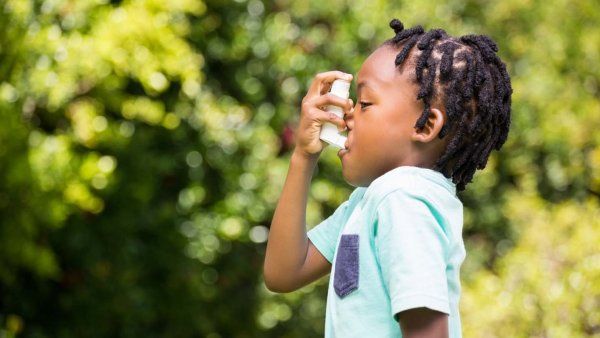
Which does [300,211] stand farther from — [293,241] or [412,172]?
[412,172]

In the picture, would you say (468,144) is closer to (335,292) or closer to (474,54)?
(474,54)

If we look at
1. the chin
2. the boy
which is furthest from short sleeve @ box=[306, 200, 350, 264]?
the chin

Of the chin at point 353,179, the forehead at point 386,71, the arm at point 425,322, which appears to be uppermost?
the forehead at point 386,71

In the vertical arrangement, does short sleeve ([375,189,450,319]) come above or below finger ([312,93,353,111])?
below

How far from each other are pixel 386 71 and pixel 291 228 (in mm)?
369

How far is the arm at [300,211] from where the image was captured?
200cm

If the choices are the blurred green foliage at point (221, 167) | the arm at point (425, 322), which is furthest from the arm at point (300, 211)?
A: the blurred green foliage at point (221, 167)

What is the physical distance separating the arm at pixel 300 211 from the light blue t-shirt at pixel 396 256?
0.14 m

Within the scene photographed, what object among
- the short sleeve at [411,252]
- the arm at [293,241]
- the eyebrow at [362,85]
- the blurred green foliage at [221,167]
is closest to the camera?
the short sleeve at [411,252]

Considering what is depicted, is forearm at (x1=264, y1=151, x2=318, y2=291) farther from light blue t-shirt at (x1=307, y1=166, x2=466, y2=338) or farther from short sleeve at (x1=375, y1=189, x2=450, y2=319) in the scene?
short sleeve at (x1=375, y1=189, x2=450, y2=319)

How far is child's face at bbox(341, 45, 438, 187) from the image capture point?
192cm

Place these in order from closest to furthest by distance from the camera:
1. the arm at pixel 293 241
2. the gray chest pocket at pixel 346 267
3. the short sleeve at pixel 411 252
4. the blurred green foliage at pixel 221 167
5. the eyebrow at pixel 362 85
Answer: the short sleeve at pixel 411 252, the gray chest pocket at pixel 346 267, the eyebrow at pixel 362 85, the arm at pixel 293 241, the blurred green foliage at pixel 221 167

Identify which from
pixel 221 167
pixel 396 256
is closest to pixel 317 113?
pixel 396 256

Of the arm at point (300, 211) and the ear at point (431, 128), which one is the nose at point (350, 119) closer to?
the arm at point (300, 211)
